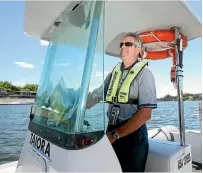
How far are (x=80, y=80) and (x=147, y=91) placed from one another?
1.47 feet

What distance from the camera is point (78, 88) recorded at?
1071mm

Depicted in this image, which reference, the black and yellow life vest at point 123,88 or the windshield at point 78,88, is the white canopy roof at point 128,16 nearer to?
the windshield at point 78,88

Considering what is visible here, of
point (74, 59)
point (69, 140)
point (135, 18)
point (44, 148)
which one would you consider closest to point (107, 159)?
point (69, 140)

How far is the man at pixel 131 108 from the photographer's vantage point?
4.23 ft

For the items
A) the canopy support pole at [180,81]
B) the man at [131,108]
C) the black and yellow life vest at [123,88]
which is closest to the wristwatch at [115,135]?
the man at [131,108]

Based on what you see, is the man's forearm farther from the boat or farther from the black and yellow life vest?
the boat

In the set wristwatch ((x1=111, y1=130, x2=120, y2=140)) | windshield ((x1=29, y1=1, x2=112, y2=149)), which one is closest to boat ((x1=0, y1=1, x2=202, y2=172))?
windshield ((x1=29, y1=1, x2=112, y2=149))

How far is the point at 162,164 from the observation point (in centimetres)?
145

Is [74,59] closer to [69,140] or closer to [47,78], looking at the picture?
[47,78]

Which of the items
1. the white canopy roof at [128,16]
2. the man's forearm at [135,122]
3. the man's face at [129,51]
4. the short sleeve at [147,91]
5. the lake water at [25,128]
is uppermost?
the white canopy roof at [128,16]

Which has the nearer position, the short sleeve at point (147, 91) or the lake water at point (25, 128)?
the short sleeve at point (147, 91)

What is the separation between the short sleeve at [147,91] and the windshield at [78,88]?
28 cm

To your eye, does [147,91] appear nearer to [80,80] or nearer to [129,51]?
[129,51]

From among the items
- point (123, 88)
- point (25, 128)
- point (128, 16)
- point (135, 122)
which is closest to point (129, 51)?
point (123, 88)
